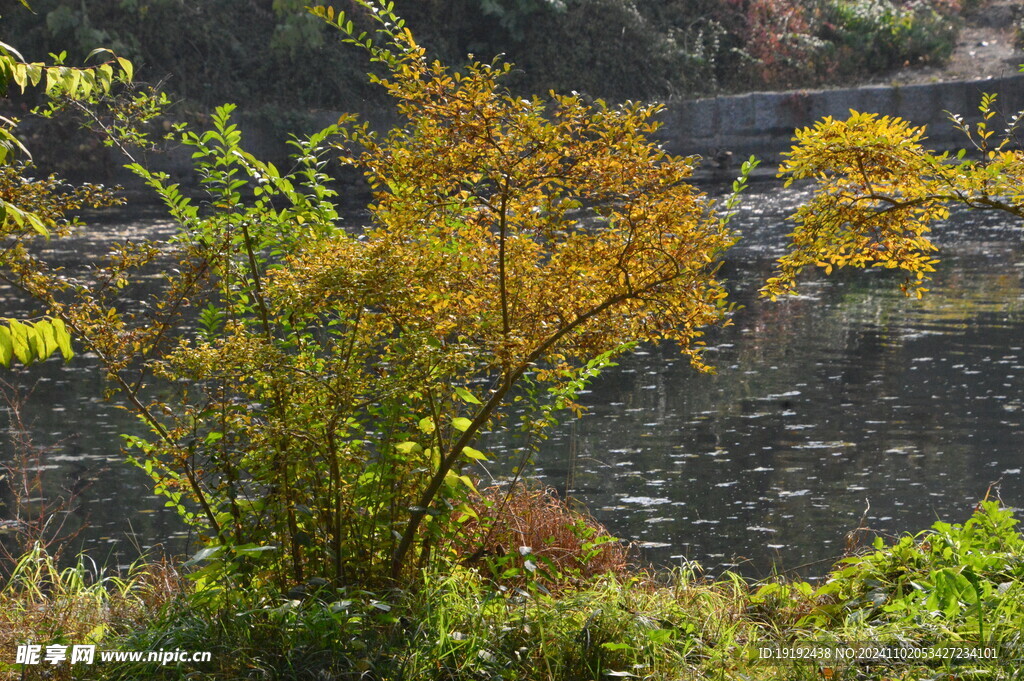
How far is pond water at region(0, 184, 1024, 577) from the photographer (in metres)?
7.20

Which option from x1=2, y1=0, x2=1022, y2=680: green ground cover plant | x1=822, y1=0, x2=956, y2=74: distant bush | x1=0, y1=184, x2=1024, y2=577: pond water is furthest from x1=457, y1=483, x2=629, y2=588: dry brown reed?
x1=822, y1=0, x2=956, y2=74: distant bush

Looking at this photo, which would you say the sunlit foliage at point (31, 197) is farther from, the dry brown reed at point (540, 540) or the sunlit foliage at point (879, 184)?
the sunlit foliage at point (879, 184)

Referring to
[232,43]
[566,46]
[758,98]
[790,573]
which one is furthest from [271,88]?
[790,573]

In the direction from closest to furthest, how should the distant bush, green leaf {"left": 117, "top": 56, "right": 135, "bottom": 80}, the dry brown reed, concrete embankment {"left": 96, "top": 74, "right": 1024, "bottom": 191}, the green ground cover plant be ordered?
green leaf {"left": 117, "top": 56, "right": 135, "bottom": 80} < the green ground cover plant < the dry brown reed < concrete embankment {"left": 96, "top": 74, "right": 1024, "bottom": 191} < the distant bush

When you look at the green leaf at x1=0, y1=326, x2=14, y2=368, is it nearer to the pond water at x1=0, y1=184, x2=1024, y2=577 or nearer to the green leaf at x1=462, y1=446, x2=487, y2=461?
the green leaf at x1=462, y1=446, x2=487, y2=461

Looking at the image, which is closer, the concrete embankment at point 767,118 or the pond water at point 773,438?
the pond water at point 773,438

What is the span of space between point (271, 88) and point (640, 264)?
83.2 feet

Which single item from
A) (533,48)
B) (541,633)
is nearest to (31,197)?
(541,633)

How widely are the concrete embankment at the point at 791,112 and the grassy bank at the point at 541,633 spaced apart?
21.4 metres

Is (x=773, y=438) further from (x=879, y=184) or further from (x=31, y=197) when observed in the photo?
(x=31, y=197)

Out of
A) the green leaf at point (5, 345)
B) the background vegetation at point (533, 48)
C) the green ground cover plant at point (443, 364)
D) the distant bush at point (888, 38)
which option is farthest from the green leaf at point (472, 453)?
the distant bush at point (888, 38)

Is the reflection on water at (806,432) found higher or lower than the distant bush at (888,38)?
lower

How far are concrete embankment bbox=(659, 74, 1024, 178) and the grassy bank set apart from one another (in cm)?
2140

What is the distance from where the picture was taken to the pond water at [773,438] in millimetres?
7199
